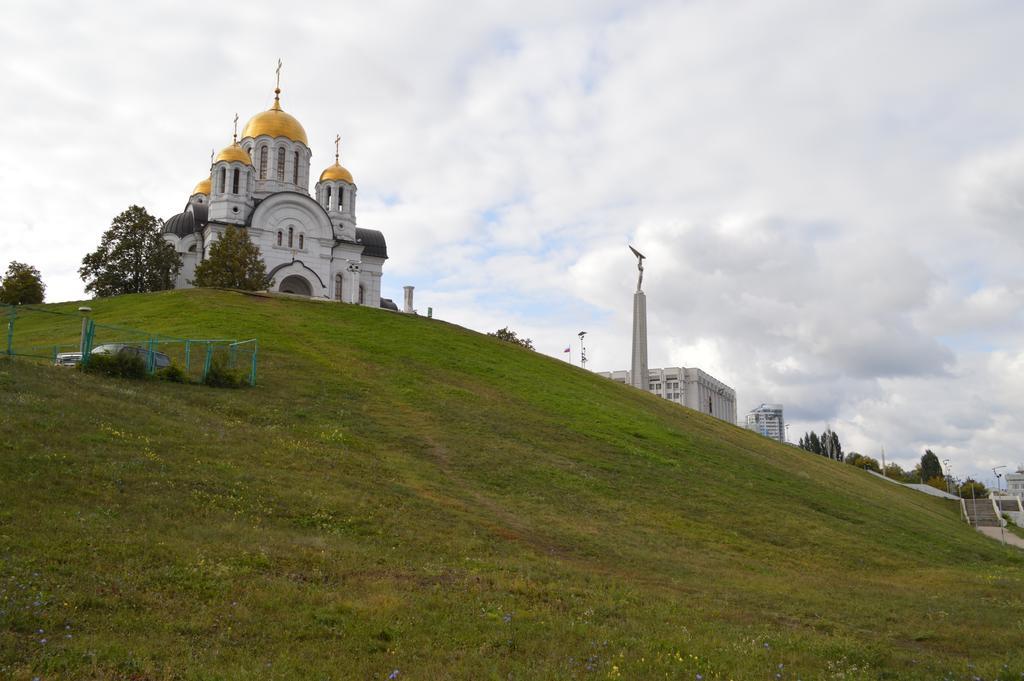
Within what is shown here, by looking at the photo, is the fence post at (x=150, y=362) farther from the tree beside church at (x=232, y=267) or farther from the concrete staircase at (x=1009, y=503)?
the concrete staircase at (x=1009, y=503)

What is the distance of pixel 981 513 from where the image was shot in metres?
54.0

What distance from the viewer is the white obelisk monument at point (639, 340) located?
186ft

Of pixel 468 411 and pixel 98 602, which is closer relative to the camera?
pixel 98 602

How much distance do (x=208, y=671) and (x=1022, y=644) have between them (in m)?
10.6

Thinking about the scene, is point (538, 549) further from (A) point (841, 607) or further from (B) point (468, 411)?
(B) point (468, 411)

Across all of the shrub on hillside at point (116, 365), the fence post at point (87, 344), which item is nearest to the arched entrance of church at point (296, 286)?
the fence post at point (87, 344)

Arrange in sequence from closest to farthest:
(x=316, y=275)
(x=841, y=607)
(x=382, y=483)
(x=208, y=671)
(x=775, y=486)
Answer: (x=208, y=671), (x=841, y=607), (x=382, y=483), (x=775, y=486), (x=316, y=275)

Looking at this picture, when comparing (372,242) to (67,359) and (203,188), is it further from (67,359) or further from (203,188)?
(67,359)

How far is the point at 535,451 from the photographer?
2473 centimetres

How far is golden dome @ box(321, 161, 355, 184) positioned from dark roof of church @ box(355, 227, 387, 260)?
4515 mm

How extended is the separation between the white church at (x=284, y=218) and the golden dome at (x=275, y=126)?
8cm

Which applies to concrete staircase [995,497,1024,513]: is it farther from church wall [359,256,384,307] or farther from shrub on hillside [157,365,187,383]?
shrub on hillside [157,365,187,383]

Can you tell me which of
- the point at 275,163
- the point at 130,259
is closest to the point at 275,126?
the point at 275,163

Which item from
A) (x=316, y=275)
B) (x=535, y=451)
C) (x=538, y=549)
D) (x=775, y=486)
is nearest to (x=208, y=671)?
(x=538, y=549)
